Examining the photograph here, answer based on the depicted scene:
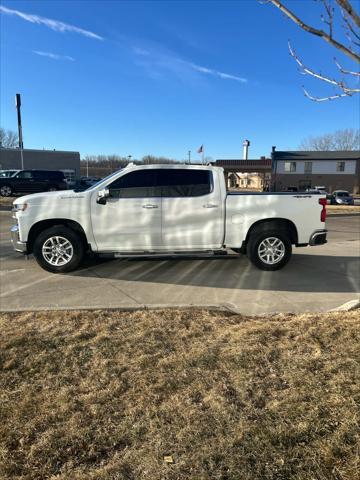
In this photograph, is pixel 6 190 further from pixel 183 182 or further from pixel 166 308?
pixel 166 308

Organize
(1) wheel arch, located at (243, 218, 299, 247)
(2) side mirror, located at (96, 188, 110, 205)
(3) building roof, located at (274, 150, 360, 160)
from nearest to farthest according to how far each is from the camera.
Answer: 1. (2) side mirror, located at (96, 188, 110, 205)
2. (1) wheel arch, located at (243, 218, 299, 247)
3. (3) building roof, located at (274, 150, 360, 160)

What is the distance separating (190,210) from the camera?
6945 mm

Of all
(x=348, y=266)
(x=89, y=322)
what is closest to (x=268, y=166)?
(x=348, y=266)

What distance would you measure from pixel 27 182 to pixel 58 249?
22.2m

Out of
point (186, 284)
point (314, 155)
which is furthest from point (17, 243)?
point (314, 155)

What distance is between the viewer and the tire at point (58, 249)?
682cm

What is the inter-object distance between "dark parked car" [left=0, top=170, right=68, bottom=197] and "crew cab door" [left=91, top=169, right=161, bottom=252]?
2174 centimetres

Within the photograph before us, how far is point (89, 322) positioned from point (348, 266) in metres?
5.59

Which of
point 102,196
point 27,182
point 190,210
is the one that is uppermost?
point 27,182

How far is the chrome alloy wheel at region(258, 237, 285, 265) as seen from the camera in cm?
723

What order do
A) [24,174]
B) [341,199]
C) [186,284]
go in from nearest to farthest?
1. [186,284]
2. [24,174]
3. [341,199]

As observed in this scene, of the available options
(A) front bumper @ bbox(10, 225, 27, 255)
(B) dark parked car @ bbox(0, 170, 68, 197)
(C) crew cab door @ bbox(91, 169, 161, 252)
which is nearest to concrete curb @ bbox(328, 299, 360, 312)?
(C) crew cab door @ bbox(91, 169, 161, 252)

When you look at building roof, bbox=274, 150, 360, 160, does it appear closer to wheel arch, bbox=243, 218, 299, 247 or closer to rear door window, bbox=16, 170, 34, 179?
rear door window, bbox=16, 170, 34, 179

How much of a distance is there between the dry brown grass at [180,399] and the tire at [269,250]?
2.79m
